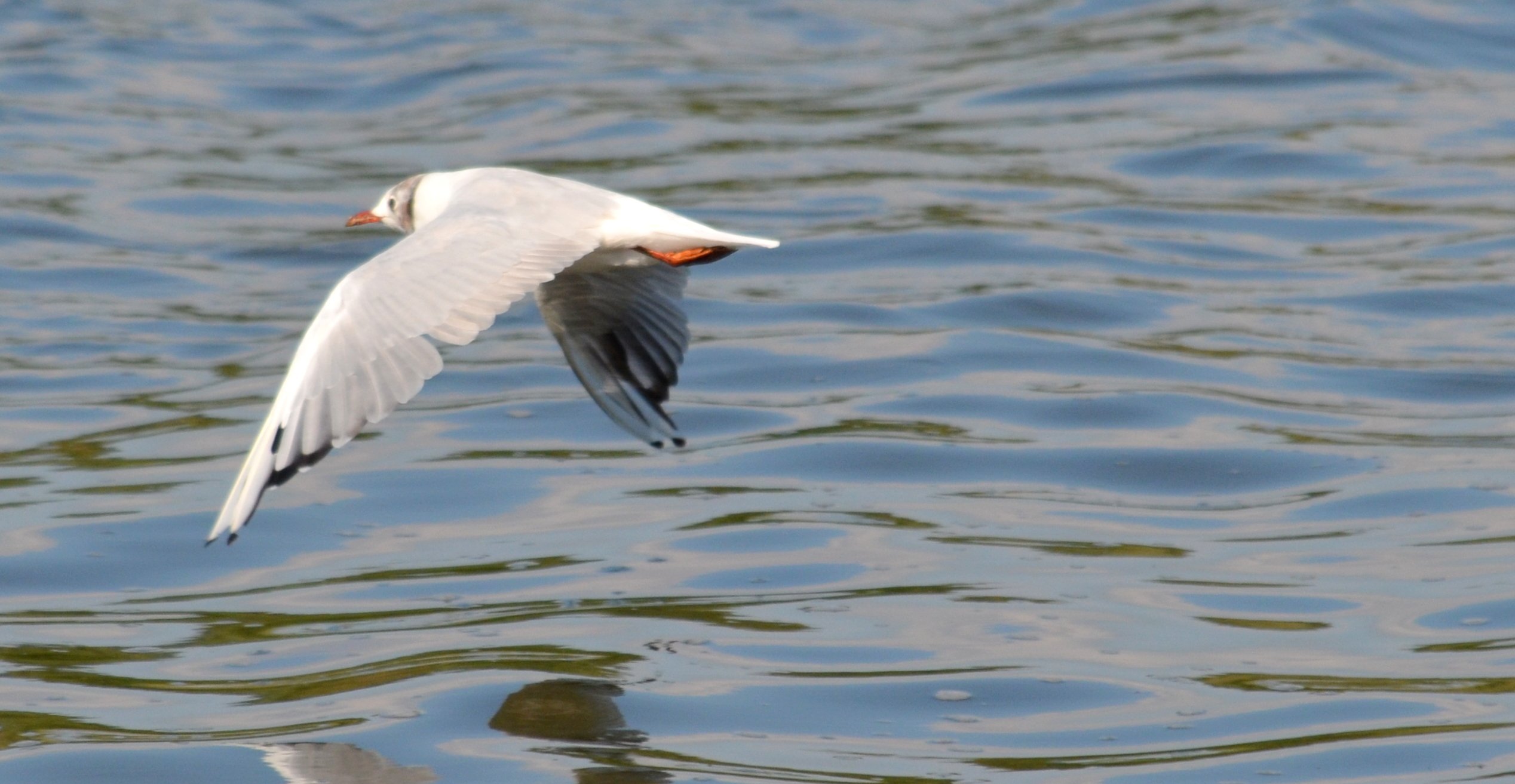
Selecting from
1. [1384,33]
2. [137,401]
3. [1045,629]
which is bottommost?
[1045,629]

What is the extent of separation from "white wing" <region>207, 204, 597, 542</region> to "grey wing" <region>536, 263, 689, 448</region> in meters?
0.91

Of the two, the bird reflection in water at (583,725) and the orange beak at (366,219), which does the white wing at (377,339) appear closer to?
the bird reflection in water at (583,725)

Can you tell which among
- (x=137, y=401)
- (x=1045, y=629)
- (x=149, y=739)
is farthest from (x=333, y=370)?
(x=137, y=401)

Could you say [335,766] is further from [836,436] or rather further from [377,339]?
[836,436]

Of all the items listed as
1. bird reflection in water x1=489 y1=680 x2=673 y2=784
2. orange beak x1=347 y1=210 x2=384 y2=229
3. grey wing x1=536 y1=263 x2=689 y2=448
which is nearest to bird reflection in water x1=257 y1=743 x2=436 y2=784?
bird reflection in water x1=489 y1=680 x2=673 y2=784

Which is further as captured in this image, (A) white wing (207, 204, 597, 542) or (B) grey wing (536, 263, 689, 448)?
(B) grey wing (536, 263, 689, 448)

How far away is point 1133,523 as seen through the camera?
755 cm

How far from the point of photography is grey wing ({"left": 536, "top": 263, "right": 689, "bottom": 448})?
6.67 m

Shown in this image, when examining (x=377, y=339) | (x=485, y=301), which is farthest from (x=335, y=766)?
(x=485, y=301)

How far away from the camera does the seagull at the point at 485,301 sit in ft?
17.3

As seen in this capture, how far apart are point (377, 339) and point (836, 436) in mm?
3574

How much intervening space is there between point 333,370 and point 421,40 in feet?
46.4

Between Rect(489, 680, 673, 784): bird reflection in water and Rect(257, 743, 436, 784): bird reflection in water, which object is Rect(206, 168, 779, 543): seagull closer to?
Rect(257, 743, 436, 784): bird reflection in water

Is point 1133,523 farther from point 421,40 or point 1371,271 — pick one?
point 421,40
